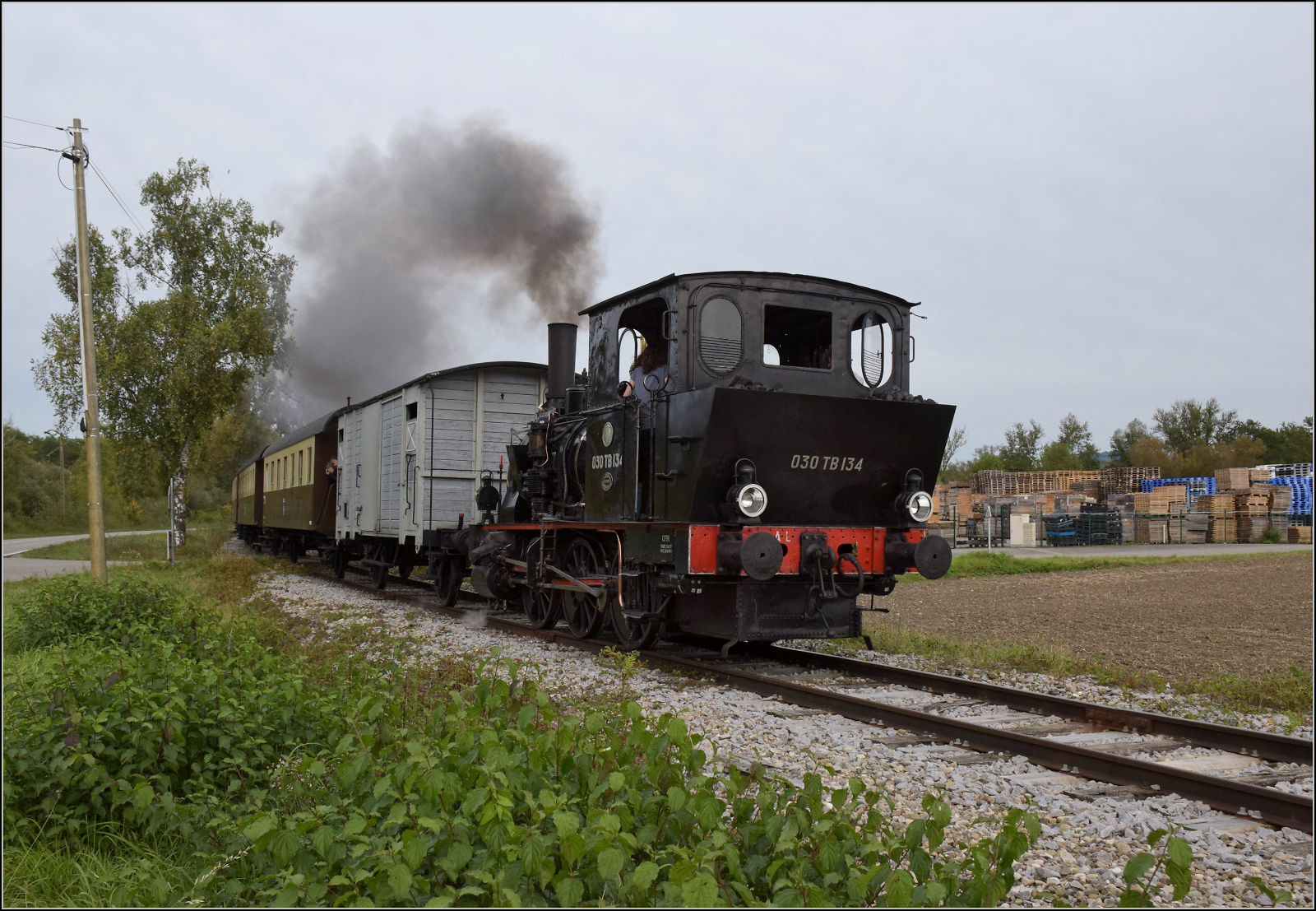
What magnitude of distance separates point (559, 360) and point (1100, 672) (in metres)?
6.37

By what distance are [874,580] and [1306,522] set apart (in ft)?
112

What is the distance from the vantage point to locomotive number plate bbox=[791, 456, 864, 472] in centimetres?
717

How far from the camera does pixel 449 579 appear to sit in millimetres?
12805

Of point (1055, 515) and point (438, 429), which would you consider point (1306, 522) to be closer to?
point (1055, 515)

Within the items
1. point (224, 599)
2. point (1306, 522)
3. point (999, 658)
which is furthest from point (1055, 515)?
point (224, 599)

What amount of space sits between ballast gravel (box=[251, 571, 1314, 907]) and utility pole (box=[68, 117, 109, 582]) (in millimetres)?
5059

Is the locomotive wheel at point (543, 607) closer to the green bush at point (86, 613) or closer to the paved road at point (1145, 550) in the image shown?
the green bush at point (86, 613)

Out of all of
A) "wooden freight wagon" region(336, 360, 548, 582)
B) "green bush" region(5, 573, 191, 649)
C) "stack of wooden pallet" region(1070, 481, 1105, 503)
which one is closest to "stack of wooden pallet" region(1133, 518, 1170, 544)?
"stack of wooden pallet" region(1070, 481, 1105, 503)

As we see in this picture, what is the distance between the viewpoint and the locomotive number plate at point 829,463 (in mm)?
7168

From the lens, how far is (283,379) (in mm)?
41438

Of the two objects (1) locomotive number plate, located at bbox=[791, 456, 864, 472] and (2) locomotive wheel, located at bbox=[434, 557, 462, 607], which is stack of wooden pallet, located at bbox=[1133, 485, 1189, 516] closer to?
(2) locomotive wheel, located at bbox=[434, 557, 462, 607]

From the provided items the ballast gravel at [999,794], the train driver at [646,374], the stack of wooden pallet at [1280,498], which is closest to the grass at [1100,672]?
the ballast gravel at [999,794]

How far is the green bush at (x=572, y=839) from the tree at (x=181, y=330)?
2044 cm

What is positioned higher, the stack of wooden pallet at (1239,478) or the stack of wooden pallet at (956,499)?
the stack of wooden pallet at (1239,478)
